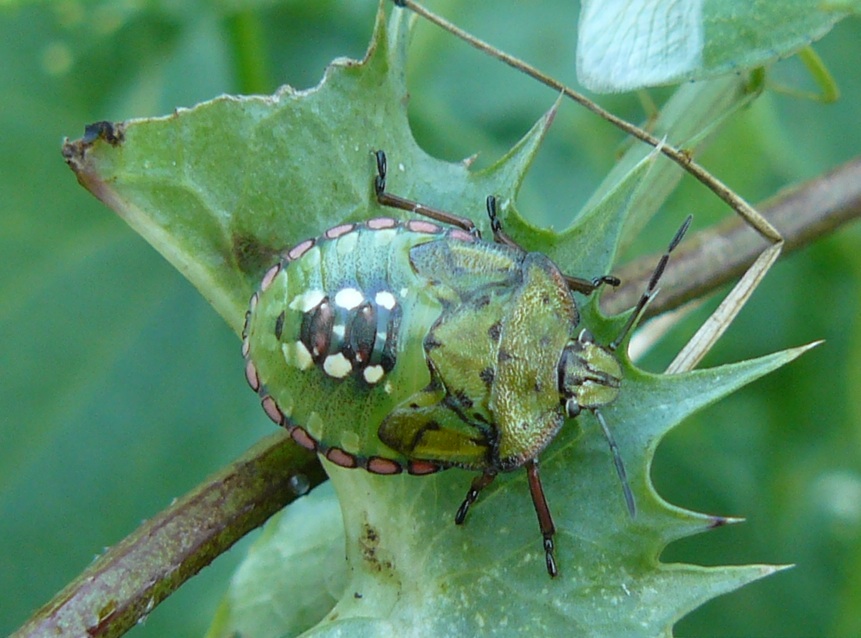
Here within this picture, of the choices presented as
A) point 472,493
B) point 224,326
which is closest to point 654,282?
point 472,493

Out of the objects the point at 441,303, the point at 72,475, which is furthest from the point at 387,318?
the point at 72,475

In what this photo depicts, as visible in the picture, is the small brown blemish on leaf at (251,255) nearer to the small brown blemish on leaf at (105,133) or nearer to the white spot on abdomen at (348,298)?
the white spot on abdomen at (348,298)

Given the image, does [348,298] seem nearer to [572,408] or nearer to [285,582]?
[572,408]

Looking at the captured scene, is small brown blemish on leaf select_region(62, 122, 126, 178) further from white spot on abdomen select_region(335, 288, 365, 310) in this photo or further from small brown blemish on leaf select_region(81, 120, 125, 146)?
white spot on abdomen select_region(335, 288, 365, 310)

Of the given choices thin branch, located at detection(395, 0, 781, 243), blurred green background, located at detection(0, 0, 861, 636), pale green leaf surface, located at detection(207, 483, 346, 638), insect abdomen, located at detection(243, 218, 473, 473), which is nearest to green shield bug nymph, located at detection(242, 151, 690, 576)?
insect abdomen, located at detection(243, 218, 473, 473)

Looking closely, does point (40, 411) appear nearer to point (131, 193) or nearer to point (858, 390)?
point (131, 193)
